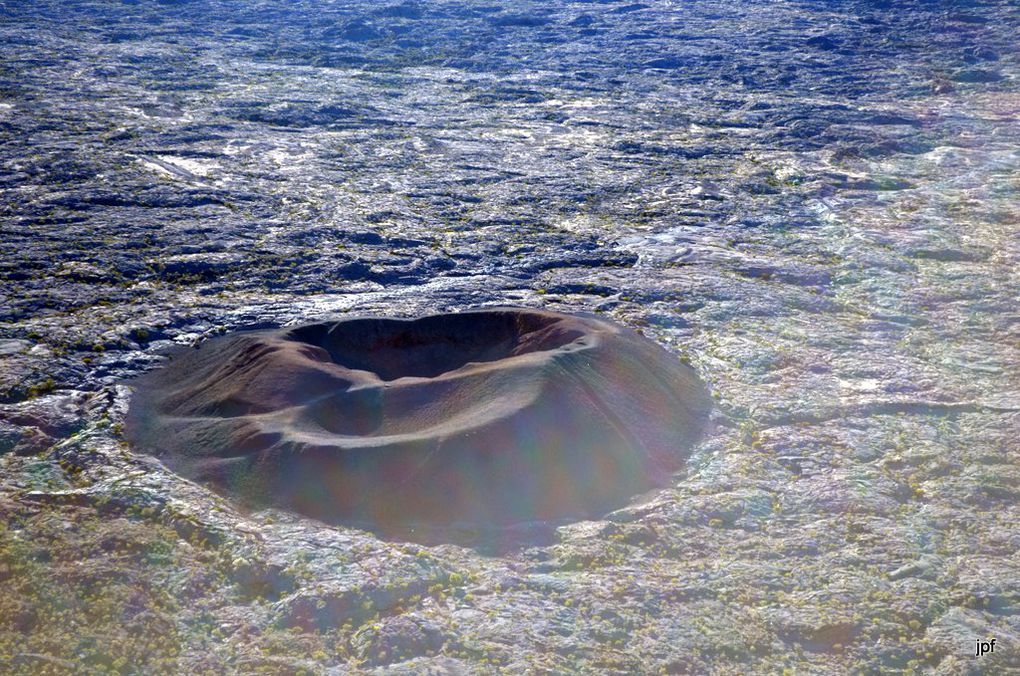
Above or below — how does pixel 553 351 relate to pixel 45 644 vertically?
above

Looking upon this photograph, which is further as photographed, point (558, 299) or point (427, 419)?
point (558, 299)

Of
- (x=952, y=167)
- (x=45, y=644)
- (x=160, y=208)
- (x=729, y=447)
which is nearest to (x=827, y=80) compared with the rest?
(x=952, y=167)

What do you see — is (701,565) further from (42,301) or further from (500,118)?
(500,118)

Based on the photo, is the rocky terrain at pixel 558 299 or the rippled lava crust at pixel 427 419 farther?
the rippled lava crust at pixel 427 419

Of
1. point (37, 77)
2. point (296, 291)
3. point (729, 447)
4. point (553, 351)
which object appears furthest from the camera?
point (37, 77)
